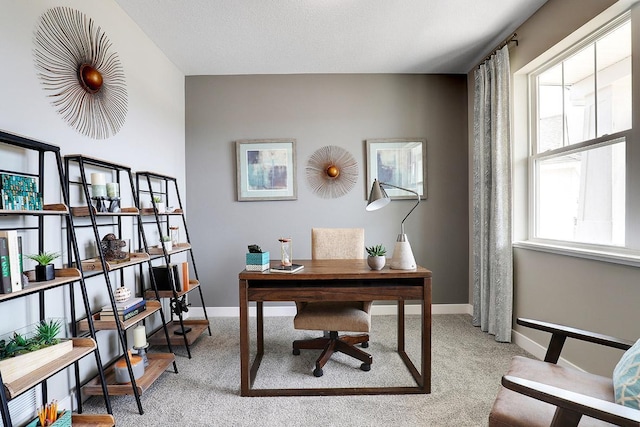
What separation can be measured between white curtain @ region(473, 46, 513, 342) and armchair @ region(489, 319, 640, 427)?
1.33 meters

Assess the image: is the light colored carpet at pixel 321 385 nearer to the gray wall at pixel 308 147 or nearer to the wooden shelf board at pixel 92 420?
the wooden shelf board at pixel 92 420

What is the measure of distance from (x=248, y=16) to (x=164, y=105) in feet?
3.97

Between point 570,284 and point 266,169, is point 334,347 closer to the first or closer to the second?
point 570,284

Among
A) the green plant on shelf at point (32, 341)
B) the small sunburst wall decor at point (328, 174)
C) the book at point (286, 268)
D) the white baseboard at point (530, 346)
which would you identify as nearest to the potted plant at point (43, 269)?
the green plant on shelf at point (32, 341)

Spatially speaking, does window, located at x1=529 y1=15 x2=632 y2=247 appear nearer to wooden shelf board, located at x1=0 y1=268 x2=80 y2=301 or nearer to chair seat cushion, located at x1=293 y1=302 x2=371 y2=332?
chair seat cushion, located at x1=293 y1=302 x2=371 y2=332

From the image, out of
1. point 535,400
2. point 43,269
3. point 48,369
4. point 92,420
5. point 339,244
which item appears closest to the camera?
point 535,400

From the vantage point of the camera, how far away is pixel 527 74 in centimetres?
268

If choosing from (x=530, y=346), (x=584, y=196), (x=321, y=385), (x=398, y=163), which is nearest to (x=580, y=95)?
(x=584, y=196)

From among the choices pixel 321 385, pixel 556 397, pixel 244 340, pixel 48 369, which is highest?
pixel 556 397

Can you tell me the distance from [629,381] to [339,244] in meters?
1.80

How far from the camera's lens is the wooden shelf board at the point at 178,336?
8.31 feet

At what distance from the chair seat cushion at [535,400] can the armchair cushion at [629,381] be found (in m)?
0.10

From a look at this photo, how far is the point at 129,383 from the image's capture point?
186 cm

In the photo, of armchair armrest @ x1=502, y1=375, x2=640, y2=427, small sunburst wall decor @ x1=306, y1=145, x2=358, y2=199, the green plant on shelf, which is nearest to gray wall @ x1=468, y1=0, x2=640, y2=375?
armchair armrest @ x1=502, y1=375, x2=640, y2=427
